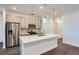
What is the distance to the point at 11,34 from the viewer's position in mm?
4645

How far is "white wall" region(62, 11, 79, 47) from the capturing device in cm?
494

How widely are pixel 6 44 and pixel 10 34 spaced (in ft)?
1.98

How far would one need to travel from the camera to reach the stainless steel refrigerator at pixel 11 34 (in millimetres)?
4503

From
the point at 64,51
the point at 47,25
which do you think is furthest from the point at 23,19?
the point at 64,51

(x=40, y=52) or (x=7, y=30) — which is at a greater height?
(x=7, y=30)

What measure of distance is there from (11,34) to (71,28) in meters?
3.85

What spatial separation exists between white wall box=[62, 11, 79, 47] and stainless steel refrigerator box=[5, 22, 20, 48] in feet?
11.2

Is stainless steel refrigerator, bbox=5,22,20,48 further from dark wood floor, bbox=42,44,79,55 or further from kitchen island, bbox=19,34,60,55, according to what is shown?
dark wood floor, bbox=42,44,79,55

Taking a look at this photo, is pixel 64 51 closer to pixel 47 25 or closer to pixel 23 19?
pixel 47 25

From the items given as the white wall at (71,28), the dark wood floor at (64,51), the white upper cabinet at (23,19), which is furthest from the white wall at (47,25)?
the dark wood floor at (64,51)

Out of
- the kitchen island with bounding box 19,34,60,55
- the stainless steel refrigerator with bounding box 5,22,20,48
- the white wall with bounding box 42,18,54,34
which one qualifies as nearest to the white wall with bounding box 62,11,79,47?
the white wall with bounding box 42,18,54,34

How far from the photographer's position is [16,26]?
4.91 m
